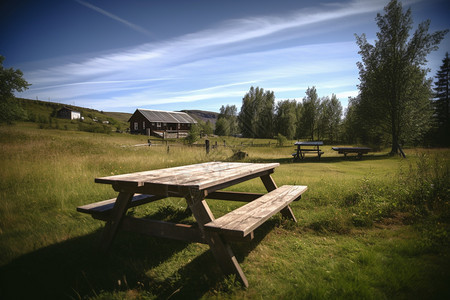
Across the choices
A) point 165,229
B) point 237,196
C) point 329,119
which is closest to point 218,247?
point 165,229

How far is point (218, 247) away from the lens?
2.33 m

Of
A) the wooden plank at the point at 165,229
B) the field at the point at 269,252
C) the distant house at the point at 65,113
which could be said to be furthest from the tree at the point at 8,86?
the distant house at the point at 65,113

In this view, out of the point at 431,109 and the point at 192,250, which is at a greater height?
the point at 431,109

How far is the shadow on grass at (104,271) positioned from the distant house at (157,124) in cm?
3978

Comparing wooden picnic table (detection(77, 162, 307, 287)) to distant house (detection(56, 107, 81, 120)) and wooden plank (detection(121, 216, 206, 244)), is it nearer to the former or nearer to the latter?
wooden plank (detection(121, 216, 206, 244))

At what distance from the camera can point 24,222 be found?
4047 mm

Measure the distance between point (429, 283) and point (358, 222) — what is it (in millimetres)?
1635

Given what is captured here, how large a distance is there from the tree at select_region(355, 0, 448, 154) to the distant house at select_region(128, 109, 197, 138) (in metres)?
32.3

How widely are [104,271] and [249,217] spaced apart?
1805mm

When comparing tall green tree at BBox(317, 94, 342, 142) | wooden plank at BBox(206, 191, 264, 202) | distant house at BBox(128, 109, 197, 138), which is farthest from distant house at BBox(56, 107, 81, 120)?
wooden plank at BBox(206, 191, 264, 202)

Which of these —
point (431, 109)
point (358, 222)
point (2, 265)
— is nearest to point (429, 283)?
point (358, 222)

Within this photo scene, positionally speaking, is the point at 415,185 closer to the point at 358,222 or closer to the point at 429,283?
the point at 358,222

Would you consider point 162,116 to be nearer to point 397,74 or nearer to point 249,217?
point 397,74

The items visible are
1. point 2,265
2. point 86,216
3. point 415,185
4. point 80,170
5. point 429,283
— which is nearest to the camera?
point 429,283
